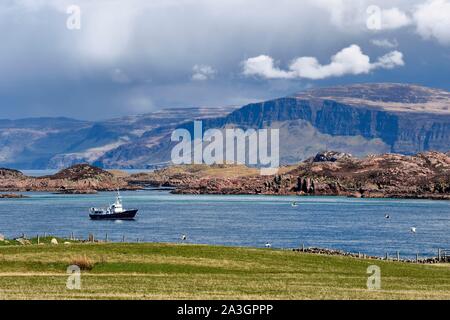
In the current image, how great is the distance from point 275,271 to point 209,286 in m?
13.5

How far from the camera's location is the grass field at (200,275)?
4450 cm

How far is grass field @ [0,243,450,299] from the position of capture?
44500 millimetres

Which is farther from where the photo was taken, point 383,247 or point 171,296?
point 383,247

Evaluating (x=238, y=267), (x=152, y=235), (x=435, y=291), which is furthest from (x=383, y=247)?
(x=435, y=291)

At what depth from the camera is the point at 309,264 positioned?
2549 inches

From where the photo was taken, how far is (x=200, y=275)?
56406 mm

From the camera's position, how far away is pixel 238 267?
62.3 m
